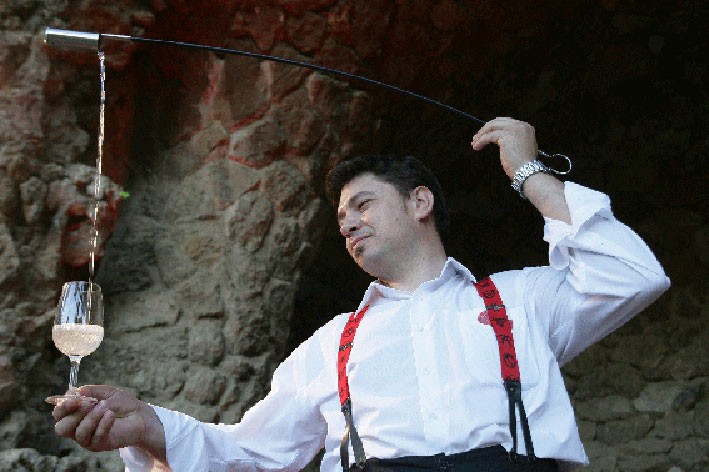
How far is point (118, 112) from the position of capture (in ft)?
9.78

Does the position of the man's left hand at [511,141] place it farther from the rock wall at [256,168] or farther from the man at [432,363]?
the rock wall at [256,168]

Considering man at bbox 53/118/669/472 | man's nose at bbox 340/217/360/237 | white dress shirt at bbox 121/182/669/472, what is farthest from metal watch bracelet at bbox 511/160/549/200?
Answer: man's nose at bbox 340/217/360/237

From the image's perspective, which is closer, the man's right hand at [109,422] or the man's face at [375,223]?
the man's right hand at [109,422]

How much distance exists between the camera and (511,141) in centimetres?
200

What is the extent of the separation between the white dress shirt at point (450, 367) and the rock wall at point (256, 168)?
743 mm

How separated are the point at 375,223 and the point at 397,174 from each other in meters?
0.23

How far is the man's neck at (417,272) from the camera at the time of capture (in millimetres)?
2145

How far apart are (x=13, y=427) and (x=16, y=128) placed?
997 millimetres

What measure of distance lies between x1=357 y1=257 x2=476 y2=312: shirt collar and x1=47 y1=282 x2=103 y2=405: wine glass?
0.70 meters

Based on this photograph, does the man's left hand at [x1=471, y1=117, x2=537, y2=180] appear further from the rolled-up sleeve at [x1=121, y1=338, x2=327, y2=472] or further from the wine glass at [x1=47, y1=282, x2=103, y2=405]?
the wine glass at [x1=47, y1=282, x2=103, y2=405]

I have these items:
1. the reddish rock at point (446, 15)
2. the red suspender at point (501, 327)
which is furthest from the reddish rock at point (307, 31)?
the red suspender at point (501, 327)

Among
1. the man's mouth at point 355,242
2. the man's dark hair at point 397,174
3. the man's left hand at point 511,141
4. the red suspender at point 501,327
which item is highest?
the man's dark hair at point 397,174

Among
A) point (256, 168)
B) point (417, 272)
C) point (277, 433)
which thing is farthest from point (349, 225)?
point (256, 168)

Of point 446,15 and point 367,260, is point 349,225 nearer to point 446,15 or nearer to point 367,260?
point 367,260
